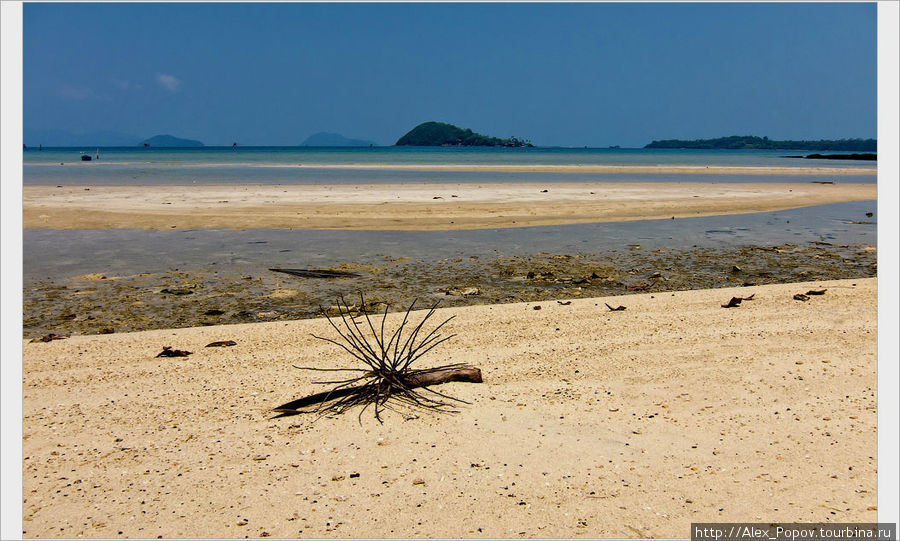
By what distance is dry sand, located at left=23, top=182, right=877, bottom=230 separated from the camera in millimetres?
14508

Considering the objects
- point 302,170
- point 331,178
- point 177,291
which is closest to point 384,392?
point 177,291

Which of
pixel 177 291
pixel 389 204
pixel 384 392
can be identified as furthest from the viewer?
pixel 389 204

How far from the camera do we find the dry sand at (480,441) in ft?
9.60

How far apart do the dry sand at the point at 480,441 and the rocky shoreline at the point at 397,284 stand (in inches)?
49.9

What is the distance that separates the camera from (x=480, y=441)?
142 inches

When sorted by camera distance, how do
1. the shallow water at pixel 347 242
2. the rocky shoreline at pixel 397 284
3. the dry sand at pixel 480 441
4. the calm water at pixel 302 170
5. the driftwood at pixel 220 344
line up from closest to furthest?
the dry sand at pixel 480 441 → the driftwood at pixel 220 344 → the rocky shoreline at pixel 397 284 → the shallow water at pixel 347 242 → the calm water at pixel 302 170

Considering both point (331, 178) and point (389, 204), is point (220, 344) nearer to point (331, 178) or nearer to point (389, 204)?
point (389, 204)

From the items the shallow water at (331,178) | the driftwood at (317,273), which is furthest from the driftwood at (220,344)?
the shallow water at (331,178)

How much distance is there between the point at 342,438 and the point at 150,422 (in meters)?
1.15

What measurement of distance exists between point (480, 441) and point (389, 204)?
14.7m

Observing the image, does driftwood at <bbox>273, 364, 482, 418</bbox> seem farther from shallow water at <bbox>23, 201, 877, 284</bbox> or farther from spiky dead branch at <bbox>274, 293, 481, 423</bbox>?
shallow water at <bbox>23, 201, 877, 284</bbox>

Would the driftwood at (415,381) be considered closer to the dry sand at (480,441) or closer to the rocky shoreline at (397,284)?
the dry sand at (480,441)

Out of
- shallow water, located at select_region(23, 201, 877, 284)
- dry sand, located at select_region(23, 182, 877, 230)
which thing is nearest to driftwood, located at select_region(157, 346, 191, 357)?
shallow water, located at select_region(23, 201, 877, 284)

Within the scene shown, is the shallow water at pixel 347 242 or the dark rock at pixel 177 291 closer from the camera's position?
the dark rock at pixel 177 291
